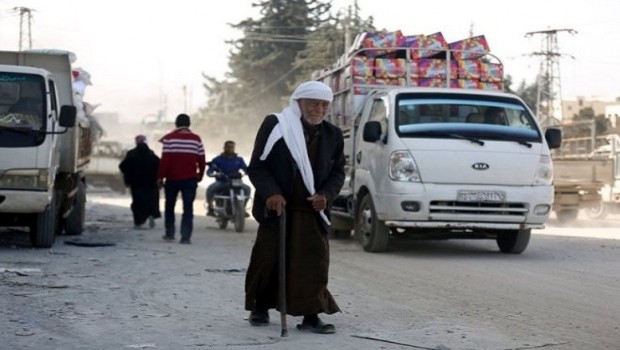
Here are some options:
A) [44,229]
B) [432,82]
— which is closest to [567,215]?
[432,82]

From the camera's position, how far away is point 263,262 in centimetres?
668

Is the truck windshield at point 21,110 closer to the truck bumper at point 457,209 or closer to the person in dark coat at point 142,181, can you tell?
the truck bumper at point 457,209

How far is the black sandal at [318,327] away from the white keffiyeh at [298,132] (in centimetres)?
71

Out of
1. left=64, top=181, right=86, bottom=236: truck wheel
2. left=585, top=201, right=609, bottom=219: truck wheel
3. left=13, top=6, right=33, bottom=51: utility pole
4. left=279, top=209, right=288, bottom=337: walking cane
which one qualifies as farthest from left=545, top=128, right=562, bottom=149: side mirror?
left=13, top=6, right=33, bottom=51: utility pole

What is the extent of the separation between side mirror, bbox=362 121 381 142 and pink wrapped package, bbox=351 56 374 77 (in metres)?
1.85

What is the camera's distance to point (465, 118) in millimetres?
12656

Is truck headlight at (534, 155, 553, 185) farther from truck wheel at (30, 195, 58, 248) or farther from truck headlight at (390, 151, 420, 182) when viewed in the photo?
truck wheel at (30, 195, 58, 248)

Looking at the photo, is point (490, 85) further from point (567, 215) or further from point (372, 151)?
point (567, 215)

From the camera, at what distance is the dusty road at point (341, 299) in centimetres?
641

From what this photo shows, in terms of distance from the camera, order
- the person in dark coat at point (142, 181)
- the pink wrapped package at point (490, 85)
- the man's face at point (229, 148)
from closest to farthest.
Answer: the pink wrapped package at point (490, 85) < the man's face at point (229, 148) < the person in dark coat at point (142, 181)

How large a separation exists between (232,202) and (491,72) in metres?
5.37

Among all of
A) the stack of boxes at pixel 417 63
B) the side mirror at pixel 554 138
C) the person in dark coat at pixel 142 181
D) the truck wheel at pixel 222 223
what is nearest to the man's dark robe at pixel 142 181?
the person in dark coat at pixel 142 181

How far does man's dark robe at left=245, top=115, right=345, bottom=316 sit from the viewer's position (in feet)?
21.6

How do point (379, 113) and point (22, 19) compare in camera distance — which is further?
point (22, 19)
